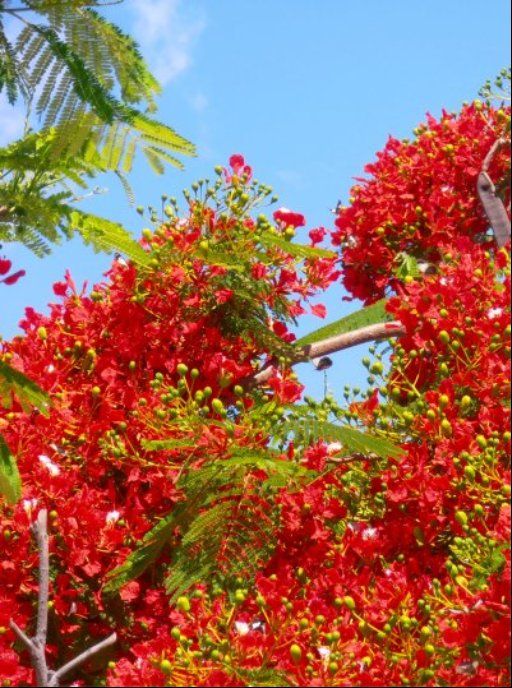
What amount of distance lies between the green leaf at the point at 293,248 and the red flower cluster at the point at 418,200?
107 centimetres

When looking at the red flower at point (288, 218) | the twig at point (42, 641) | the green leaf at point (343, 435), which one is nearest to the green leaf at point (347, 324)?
the red flower at point (288, 218)

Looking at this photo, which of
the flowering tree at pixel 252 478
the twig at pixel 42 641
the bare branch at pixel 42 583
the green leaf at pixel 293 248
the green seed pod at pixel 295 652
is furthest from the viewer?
the green leaf at pixel 293 248

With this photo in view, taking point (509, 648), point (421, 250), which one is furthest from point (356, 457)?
point (421, 250)

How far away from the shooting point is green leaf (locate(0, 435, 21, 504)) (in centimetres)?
393

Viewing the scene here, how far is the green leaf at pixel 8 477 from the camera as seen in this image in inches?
155

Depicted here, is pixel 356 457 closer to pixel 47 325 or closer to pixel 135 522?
pixel 135 522

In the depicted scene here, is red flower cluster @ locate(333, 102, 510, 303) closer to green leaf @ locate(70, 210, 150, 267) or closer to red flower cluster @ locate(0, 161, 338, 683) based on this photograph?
red flower cluster @ locate(0, 161, 338, 683)

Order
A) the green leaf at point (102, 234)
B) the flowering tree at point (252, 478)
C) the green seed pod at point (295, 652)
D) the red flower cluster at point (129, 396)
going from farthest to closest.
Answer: the green leaf at point (102, 234), the red flower cluster at point (129, 396), the flowering tree at point (252, 478), the green seed pod at point (295, 652)

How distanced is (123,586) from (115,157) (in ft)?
6.09

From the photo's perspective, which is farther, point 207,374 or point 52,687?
point 207,374

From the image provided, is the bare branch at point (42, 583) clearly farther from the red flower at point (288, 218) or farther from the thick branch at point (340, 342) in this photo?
the red flower at point (288, 218)

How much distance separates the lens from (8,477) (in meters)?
3.95

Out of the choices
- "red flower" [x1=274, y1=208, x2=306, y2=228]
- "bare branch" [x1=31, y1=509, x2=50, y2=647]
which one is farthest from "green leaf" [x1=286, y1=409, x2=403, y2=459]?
"red flower" [x1=274, y1=208, x2=306, y2=228]

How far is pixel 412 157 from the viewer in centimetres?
656
